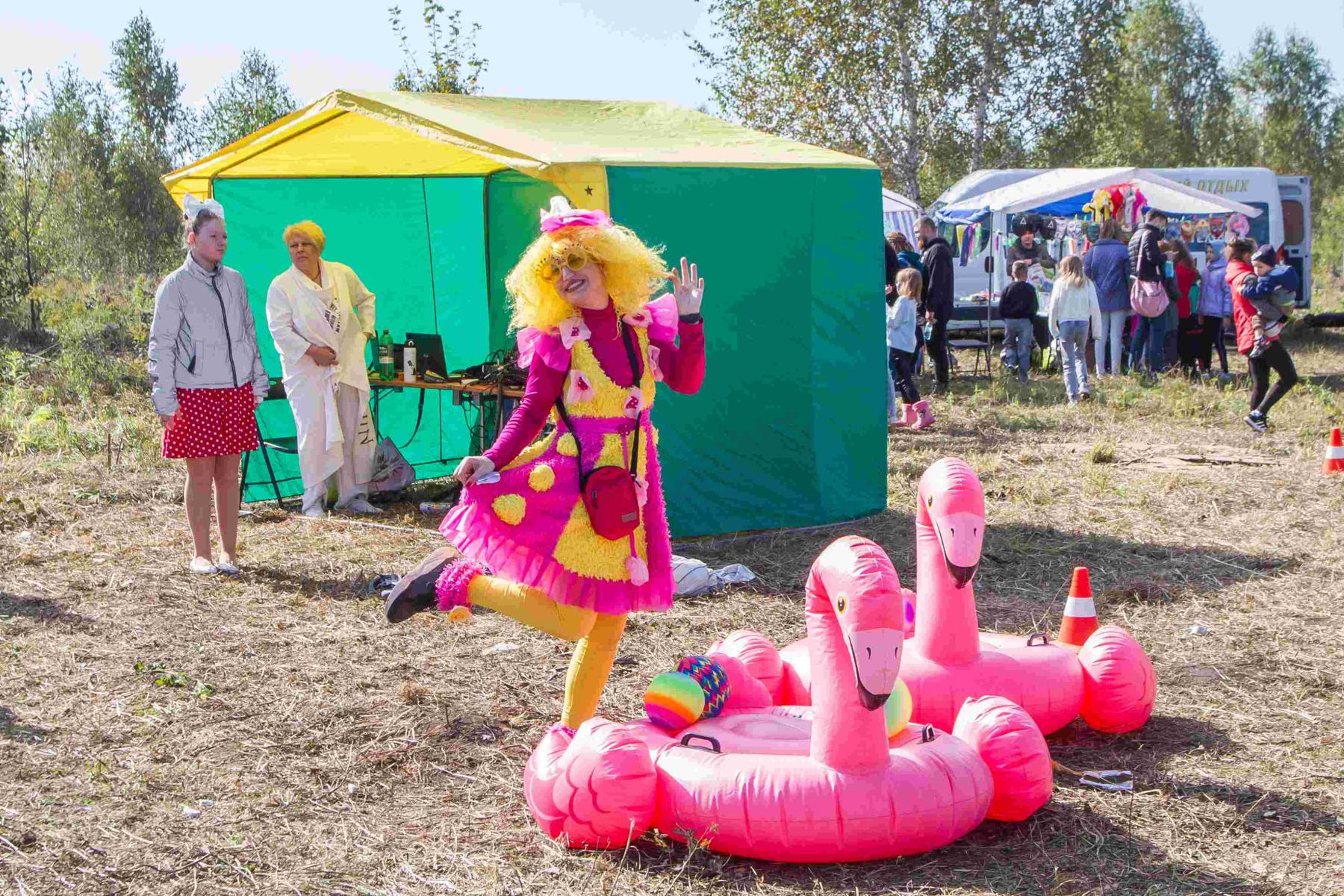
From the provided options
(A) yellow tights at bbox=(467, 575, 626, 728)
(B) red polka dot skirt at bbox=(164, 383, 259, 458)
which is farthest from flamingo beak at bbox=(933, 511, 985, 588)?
(B) red polka dot skirt at bbox=(164, 383, 259, 458)

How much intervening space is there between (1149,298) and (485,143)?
366 inches

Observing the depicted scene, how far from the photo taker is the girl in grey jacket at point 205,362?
20.0ft

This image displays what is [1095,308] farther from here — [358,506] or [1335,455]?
[358,506]

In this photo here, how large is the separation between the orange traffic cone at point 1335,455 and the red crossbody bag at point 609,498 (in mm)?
6737

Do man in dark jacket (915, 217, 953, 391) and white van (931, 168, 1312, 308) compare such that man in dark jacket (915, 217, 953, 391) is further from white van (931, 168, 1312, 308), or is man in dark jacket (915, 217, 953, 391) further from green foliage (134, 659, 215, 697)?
green foliage (134, 659, 215, 697)

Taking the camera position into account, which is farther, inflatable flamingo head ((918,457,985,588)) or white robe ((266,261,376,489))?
white robe ((266,261,376,489))

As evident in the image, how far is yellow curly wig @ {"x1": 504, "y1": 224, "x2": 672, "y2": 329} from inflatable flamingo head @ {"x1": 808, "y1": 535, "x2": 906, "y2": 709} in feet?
3.74

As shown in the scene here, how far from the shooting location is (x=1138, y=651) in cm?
423

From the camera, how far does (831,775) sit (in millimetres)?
3199

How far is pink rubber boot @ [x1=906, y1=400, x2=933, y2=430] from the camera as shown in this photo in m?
11.2

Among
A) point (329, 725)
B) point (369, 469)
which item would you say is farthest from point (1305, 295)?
point (329, 725)

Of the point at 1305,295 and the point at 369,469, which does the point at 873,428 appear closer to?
the point at 369,469

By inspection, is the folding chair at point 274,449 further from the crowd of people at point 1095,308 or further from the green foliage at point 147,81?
the green foliage at point 147,81

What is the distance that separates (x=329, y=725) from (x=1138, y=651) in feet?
9.02
